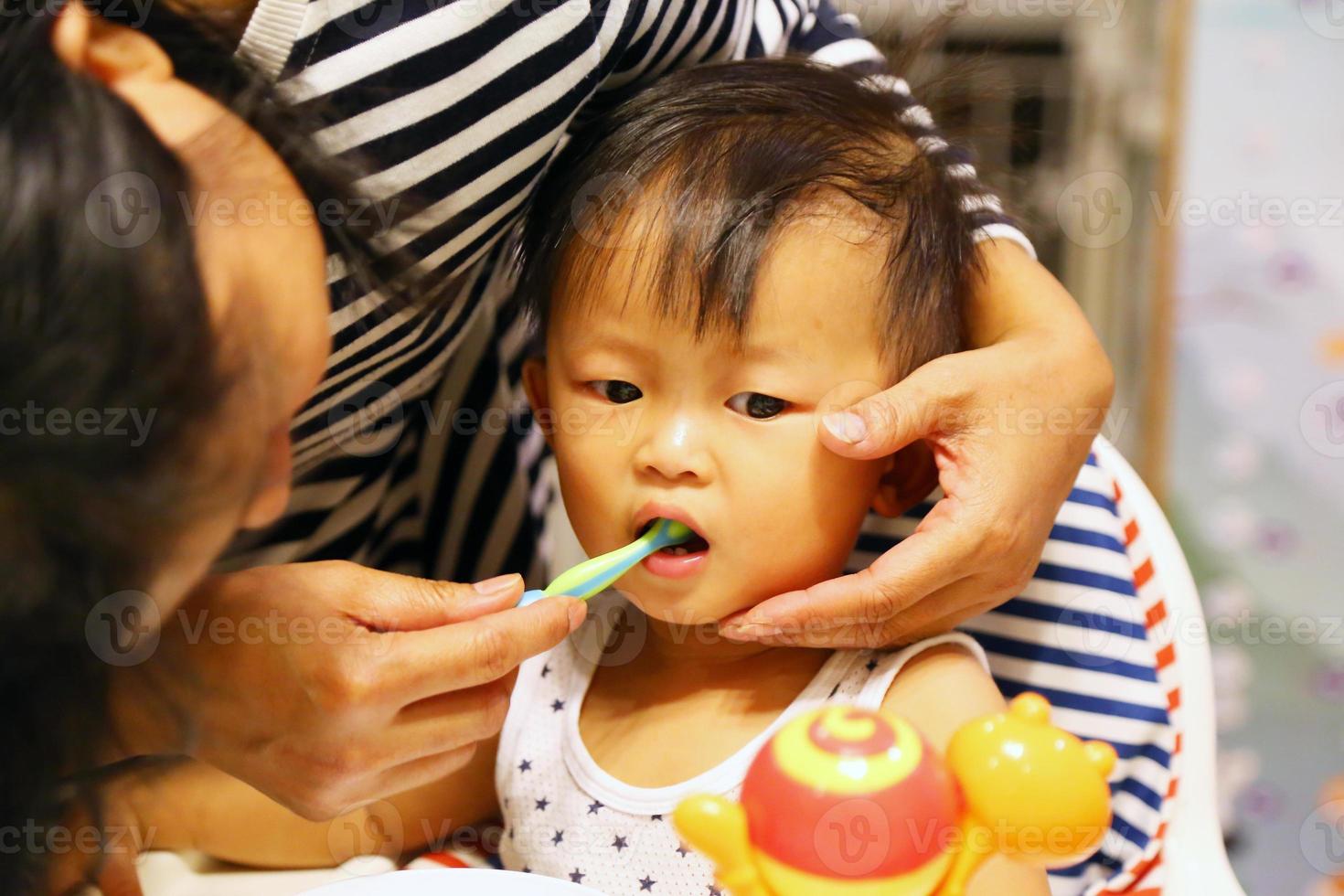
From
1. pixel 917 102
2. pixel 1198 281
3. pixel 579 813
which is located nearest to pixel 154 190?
pixel 579 813

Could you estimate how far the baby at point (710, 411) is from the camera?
678mm

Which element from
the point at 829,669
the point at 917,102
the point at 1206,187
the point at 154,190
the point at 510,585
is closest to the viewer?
the point at 154,190

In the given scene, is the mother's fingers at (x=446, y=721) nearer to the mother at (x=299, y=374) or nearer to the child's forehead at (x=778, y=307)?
the mother at (x=299, y=374)

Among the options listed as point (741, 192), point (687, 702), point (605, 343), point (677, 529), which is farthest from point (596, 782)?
point (741, 192)

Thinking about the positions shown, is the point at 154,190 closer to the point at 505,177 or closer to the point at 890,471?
the point at 505,177

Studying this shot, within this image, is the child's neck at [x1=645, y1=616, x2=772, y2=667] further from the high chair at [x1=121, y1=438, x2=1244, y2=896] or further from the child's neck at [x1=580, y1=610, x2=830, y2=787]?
the high chair at [x1=121, y1=438, x2=1244, y2=896]

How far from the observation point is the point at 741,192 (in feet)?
2.27

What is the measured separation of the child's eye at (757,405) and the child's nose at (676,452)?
27 millimetres

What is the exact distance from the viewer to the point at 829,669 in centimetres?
74

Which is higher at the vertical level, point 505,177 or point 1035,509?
point 505,177

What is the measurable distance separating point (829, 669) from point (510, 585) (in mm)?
226

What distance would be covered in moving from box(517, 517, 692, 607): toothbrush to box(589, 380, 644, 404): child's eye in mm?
79

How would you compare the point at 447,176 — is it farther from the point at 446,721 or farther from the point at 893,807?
the point at 893,807

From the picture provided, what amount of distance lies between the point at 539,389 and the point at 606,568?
21cm
